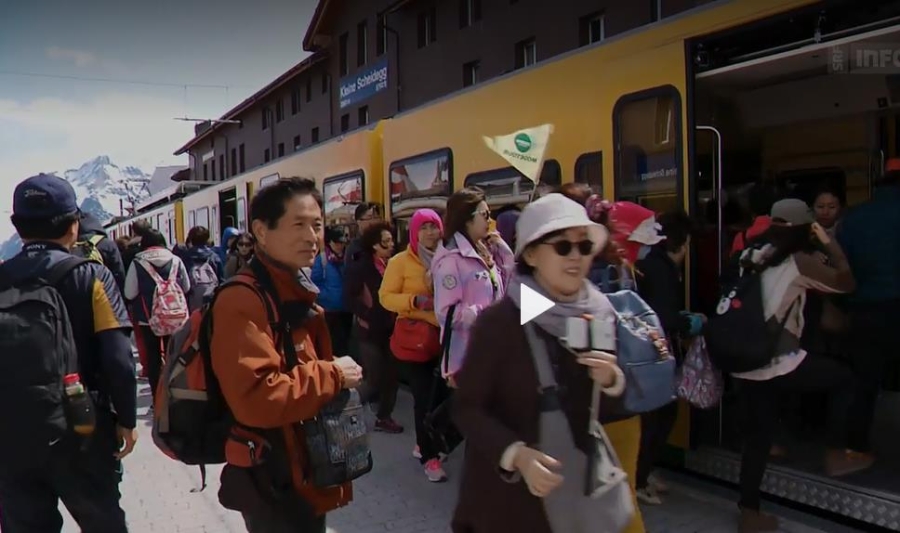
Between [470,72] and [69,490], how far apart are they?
19222 millimetres

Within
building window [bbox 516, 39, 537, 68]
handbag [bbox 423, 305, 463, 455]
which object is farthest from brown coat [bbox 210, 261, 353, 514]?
building window [bbox 516, 39, 537, 68]

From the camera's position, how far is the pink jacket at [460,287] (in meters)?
4.22

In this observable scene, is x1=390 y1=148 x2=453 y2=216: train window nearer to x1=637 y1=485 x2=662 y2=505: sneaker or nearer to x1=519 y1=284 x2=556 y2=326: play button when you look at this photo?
x1=637 y1=485 x2=662 y2=505: sneaker

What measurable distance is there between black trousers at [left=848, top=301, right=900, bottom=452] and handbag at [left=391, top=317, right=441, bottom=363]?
8.38ft

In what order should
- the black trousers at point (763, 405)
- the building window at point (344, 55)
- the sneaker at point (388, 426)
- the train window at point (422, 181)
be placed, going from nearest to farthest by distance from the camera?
the black trousers at point (763, 405) → the sneaker at point (388, 426) → the train window at point (422, 181) → the building window at point (344, 55)

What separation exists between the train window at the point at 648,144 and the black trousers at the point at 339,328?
329 cm

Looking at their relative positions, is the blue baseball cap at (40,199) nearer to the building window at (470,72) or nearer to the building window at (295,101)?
the building window at (470,72)

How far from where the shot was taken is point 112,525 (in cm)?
283

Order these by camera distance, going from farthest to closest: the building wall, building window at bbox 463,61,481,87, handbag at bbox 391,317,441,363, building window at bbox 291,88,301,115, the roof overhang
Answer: building window at bbox 291,88,301,115 < the roof overhang < building window at bbox 463,61,481,87 < the building wall < handbag at bbox 391,317,441,363

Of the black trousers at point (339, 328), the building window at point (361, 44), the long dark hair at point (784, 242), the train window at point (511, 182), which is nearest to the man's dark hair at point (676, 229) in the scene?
the long dark hair at point (784, 242)

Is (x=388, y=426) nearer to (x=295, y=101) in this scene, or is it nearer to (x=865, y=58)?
(x=865, y=58)

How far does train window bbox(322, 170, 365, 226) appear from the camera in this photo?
8477mm

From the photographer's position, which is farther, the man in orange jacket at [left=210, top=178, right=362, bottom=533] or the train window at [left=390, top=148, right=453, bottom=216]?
the train window at [left=390, top=148, right=453, bottom=216]

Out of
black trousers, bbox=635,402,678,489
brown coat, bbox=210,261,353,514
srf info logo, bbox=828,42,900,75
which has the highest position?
srf info logo, bbox=828,42,900,75
